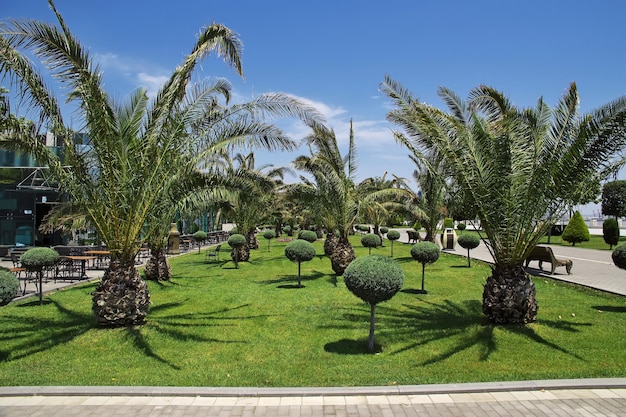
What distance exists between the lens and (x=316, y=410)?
183 inches

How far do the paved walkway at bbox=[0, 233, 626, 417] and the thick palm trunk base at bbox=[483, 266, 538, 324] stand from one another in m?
2.50

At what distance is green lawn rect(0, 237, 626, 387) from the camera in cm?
569

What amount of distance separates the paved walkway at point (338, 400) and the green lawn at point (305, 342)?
33 cm

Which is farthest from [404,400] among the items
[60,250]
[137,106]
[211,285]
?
[60,250]

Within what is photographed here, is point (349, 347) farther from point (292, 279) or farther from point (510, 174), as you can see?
point (292, 279)

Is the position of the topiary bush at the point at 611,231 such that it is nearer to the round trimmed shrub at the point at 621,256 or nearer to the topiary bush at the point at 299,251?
the round trimmed shrub at the point at 621,256

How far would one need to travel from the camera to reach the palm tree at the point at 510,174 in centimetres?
775

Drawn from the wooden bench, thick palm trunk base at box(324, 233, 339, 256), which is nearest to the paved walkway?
the wooden bench

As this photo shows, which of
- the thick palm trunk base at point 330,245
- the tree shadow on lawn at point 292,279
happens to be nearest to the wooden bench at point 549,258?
the tree shadow on lawn at point 292,279

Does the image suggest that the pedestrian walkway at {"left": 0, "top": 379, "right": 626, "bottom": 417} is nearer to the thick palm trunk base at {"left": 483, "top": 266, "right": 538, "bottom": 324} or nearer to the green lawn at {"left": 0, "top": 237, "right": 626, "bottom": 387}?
the green lawn at {"left": 0, "top": 237, "right": 626, "bottom": 387}

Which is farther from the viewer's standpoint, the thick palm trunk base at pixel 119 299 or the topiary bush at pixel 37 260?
the topiary bush at pixel 37 260

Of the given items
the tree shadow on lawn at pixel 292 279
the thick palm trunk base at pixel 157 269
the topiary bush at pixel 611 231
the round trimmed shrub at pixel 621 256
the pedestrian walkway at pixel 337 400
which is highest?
the topiary bush at pixel 611 231

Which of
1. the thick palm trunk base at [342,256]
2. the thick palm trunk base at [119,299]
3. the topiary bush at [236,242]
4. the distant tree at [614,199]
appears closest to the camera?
the thick palm trunk base at [119,299]

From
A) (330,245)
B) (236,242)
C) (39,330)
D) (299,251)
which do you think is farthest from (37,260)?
(330,245)
